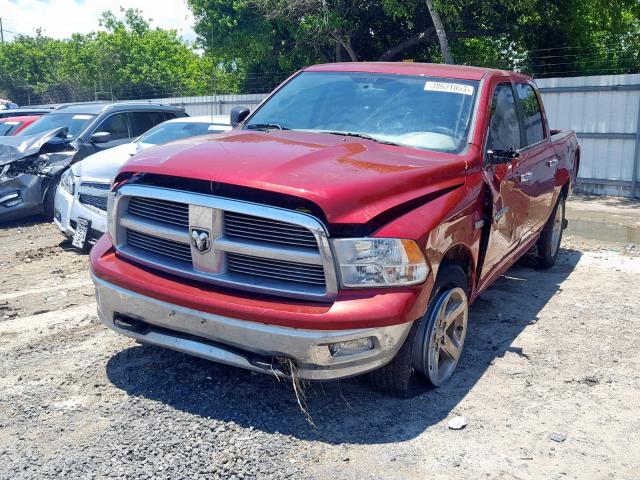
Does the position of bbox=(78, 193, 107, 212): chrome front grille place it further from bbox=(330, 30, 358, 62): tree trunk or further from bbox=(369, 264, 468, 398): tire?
bbox=(330, 30, 358, 62): tree trunk

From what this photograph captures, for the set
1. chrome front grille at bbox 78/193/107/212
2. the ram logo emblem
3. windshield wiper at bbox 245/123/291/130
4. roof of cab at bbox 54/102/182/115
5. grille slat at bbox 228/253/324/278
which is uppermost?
roof of cab at bbox 54/102/182/115

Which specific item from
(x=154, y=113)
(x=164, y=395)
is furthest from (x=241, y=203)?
(x=154, y=113)

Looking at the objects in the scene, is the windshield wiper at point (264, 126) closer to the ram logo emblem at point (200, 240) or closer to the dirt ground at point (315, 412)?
the ram logo emblem at point (200, 240)

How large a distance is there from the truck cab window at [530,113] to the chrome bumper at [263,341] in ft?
9.89

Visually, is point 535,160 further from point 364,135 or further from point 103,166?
point 103,166

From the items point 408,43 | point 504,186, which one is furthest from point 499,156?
point 408,43

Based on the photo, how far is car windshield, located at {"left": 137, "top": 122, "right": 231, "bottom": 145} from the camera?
853 centimetres

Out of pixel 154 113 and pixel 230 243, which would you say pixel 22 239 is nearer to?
pixel 154 113

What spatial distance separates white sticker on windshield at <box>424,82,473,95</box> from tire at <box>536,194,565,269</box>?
2.55 metres

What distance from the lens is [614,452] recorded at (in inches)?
138

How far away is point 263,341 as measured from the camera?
132 inches

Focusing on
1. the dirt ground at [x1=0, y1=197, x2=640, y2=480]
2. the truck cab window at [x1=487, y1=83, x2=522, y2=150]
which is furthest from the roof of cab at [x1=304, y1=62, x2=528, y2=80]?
the dirt ground at [x1=0, y1=197, x2=640, y2=480]

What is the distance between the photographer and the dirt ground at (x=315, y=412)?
130 inches

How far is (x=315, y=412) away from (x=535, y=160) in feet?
10.3
